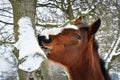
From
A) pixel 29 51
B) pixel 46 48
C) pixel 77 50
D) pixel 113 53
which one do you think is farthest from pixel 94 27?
pixel 113 53

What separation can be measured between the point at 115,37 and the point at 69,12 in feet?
3.42

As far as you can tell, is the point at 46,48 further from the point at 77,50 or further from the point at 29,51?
the point at 29,51

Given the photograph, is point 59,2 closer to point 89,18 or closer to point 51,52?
point 89,18

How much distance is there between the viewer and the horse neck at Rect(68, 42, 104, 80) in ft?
5.05

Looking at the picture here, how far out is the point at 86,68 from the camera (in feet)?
5.15

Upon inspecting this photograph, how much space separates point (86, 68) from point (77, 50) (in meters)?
0.09

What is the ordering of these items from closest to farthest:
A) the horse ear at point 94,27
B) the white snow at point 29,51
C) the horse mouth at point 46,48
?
the horse mouth at point 46,48, the horse ear at point 94,27, the white snow at point 29,51

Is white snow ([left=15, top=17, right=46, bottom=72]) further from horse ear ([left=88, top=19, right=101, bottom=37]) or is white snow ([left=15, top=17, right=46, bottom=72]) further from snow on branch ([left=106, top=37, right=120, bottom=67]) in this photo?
snow on branch ([left=106, top=37, right=120, bottom=67])

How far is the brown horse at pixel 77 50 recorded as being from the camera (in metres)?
1.48

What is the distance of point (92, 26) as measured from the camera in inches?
62.0

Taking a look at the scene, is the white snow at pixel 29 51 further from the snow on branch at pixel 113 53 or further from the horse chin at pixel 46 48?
the snow on branch at pixel 113 53

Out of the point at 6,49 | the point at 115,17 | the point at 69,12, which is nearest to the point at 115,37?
the point at 115,17

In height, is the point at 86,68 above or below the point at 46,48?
below

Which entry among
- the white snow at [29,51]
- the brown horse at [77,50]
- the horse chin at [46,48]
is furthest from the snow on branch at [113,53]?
the horse chin at [46,48]
